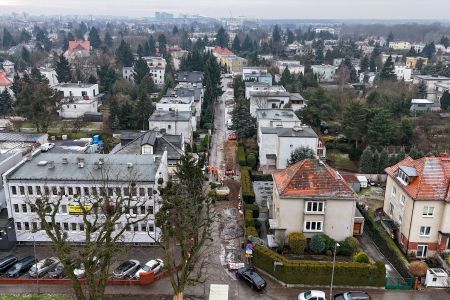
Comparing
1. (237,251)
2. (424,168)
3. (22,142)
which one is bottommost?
(237,251)

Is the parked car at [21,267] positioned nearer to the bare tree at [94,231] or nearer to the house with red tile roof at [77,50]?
the bare tree at [94,231]

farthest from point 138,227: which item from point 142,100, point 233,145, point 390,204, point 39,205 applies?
point 142,100

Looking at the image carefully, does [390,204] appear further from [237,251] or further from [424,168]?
[237,251]

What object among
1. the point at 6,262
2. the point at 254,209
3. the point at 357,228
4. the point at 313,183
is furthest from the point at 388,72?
the point at 6,262

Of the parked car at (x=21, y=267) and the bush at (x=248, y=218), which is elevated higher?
the bush at (x=248, y=218)

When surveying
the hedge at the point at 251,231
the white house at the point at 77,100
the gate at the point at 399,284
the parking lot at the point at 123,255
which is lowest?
the parking lot at the point at 123,255

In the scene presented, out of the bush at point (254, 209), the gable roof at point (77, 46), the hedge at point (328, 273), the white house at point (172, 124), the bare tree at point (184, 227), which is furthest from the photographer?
the gable roof at point (77, 46)

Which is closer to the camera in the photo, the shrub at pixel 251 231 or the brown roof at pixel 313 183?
the brown roof at pixel 313 183

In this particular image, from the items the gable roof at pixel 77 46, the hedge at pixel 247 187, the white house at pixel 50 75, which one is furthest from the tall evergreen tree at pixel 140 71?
the gable roof at pixel 77 46
